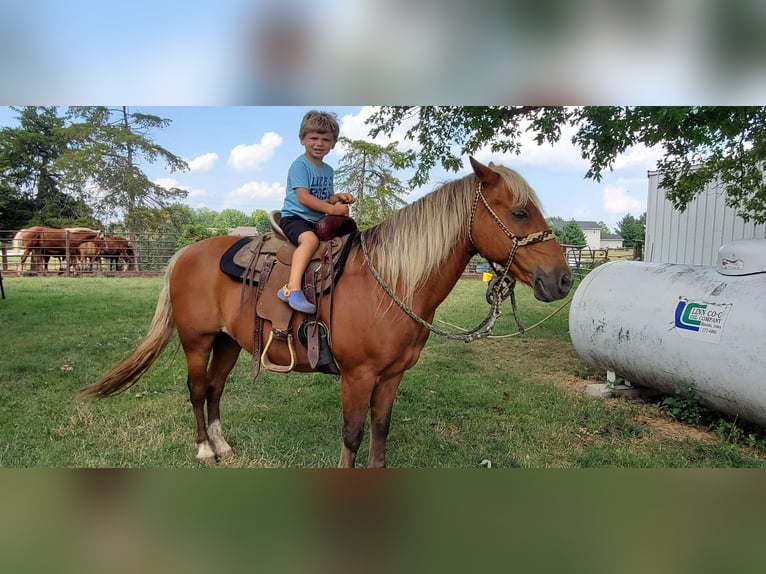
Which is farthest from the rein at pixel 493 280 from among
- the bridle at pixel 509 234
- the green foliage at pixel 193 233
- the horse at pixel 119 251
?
the horse at pixel 119 251

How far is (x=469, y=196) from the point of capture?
8.64ft

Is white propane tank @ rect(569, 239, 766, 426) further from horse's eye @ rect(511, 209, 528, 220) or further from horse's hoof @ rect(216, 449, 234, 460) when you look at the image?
horse's hoof @ rect(216, 449, 234, 460)

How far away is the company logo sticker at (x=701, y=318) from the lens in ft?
12.7

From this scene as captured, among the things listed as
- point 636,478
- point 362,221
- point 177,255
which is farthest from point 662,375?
point 362,221

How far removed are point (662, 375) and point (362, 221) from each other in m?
6.50

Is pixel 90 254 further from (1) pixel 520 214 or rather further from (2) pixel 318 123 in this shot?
(1) pixel 520 214

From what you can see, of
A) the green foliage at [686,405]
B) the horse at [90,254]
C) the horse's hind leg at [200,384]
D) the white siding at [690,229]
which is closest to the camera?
the horse's hind leg at [200,384]

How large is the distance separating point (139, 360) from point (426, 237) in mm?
2640

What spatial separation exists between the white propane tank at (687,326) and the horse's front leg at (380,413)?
2971 mm

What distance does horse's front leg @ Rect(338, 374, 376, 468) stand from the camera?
2715mm

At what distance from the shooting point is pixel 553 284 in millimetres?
2400

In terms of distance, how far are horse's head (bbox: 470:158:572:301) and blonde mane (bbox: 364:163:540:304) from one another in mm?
97

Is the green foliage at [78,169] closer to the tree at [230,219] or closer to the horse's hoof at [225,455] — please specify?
the tree at [230,219]

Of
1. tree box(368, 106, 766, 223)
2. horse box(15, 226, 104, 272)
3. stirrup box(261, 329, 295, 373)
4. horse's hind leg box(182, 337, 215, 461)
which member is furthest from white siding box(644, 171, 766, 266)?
horse box(15, 226, 104, 272)
